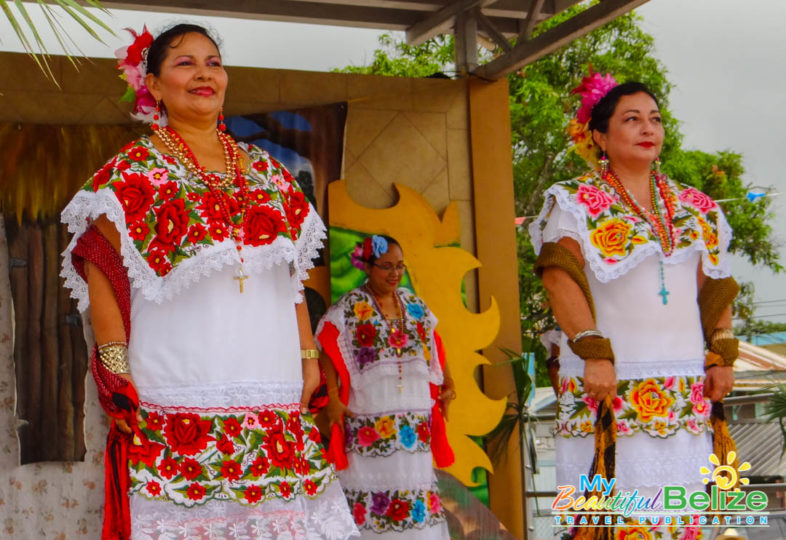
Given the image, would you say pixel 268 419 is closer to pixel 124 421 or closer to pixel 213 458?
pixel 213 458

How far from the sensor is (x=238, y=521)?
273cm

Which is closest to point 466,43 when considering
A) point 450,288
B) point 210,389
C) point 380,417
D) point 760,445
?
point 450,288

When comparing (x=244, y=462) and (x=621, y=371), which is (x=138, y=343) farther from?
(x=621, y=371)

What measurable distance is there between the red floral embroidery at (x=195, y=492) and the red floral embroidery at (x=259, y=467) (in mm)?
126

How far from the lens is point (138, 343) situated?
9.14 feet

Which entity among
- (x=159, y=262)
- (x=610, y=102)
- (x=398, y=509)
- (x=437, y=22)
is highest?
(x=437, y=22)

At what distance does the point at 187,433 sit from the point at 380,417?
2.85 metres

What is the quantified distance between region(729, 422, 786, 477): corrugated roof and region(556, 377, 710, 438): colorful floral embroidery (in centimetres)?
268

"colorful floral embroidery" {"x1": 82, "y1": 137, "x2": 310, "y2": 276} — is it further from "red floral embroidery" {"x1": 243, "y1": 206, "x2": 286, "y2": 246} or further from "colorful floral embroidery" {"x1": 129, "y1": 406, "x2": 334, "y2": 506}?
"colorful floral embroidery" {"x1": 129, "y1": 406, "x2": 334, "y2": 506}

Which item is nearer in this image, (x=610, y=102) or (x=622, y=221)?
(x=622, y=221)

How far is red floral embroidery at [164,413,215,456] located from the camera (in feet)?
8.89

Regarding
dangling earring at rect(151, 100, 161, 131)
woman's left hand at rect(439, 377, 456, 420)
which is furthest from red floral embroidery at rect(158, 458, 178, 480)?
woman's left hand at rect(439, 377, 456, 420)

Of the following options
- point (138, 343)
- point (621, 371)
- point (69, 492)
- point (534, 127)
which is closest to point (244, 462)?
point (138, 343)

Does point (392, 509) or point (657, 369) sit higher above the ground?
point (657, 369)
